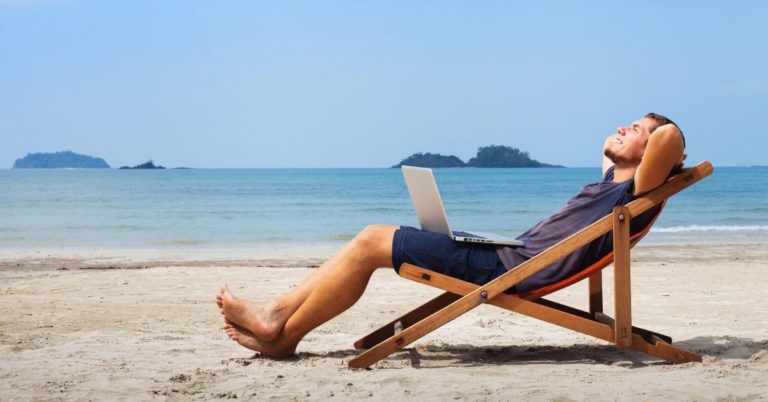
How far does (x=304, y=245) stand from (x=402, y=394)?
1226 centimetres

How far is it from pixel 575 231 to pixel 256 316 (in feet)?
5.64

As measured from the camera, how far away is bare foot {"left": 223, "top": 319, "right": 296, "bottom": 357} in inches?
200

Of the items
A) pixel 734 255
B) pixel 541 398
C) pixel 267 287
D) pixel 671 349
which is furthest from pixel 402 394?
pixel 734 255

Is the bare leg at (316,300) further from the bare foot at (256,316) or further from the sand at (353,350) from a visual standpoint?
the sand at (353,350)

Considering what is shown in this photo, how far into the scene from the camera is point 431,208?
190 inches

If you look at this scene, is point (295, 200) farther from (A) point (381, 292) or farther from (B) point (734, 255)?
(A) point (381, 292)

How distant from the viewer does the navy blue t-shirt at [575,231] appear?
469 centimetres

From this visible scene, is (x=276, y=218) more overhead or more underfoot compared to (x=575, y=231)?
more underfoot

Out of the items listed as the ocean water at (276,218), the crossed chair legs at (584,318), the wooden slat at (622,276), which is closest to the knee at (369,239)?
the crossed chair legs at (584,318)

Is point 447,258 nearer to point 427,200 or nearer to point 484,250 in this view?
point 484,250

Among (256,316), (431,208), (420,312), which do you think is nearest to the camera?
(431,208)

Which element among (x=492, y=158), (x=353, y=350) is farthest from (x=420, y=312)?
(x=492, y=158)

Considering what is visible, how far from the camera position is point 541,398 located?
4070 millimetres

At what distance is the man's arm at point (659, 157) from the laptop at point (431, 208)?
2.26ft
